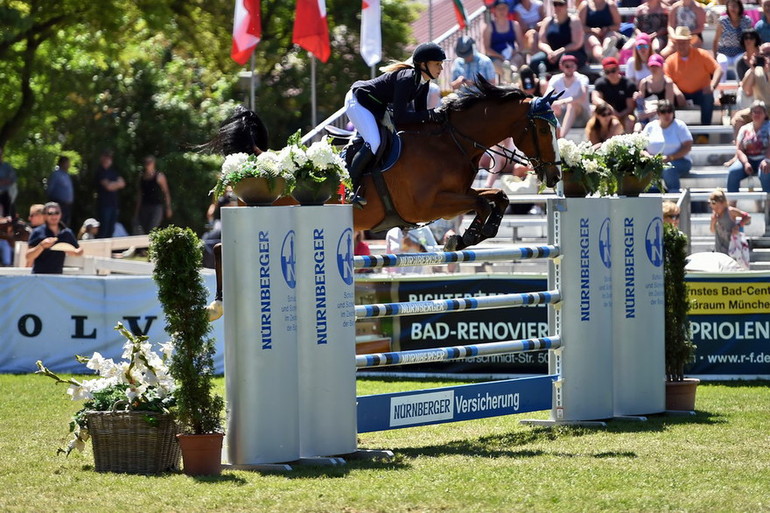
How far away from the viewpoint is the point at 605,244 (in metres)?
9.56

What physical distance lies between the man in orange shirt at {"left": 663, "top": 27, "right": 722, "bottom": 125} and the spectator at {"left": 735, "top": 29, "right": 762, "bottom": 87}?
30 cm

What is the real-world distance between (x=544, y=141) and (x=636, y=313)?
1461 mm

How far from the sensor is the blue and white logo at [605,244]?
9531mm

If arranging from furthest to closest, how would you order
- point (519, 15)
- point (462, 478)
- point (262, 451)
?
1. point (519, 15)
2. point (262, 451)
3. point (462, 478)

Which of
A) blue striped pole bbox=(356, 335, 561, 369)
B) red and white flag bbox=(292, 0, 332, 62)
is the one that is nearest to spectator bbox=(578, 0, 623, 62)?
red and white flag bbox=(292, 0, 332, 62)

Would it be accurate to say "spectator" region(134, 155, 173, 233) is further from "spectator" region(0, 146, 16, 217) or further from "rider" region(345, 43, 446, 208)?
"rider" region(345, 43, 446, 208)

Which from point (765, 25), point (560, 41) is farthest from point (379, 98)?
point (765, 25)

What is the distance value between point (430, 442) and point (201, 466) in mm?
1963

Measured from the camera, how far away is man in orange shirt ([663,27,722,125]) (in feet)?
54.5

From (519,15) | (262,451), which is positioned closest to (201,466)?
(262,451)

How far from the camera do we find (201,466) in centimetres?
718

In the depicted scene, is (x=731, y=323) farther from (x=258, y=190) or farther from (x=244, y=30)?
(x=244, y=30)

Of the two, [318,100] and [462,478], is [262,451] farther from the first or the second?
[318,100]

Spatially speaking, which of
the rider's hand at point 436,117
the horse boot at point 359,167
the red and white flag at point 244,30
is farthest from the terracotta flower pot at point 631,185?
the red and white flag at point 244,30
